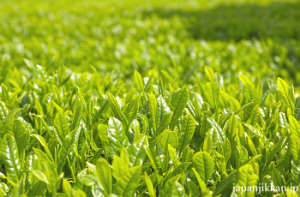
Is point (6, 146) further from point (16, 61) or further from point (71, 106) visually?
point (16, 61)

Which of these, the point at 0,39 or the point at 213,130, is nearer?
the point at 213,130

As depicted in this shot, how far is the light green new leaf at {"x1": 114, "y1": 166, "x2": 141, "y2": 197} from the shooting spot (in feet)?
4.01

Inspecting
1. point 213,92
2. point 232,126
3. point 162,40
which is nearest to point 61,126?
point 232,126

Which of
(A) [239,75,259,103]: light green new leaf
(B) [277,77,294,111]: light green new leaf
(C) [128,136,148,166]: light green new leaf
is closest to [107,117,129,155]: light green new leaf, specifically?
(C) [128,136,148,166]: light green new leaf

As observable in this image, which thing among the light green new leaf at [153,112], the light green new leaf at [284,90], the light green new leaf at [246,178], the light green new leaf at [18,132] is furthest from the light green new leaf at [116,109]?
the light green new leaf at [284,90]

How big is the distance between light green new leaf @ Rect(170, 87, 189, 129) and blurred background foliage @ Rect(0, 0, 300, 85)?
45.1 inches

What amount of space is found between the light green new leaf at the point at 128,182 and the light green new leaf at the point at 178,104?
2.09 feet

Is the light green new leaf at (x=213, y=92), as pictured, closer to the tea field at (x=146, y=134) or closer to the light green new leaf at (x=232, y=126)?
the tea field at (x=146, y=134)

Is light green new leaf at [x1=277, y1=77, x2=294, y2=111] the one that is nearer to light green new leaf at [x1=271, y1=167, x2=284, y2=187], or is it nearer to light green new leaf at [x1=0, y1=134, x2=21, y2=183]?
light green new leaf at [x1=271, y1=167, x2=284, y2=187]

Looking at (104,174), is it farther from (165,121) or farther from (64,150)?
(165,121)

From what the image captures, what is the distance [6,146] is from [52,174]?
29 cm

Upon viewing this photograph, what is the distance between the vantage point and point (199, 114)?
205 cm

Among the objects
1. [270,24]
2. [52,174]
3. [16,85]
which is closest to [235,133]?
[52,174]

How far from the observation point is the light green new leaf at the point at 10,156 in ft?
4.82
